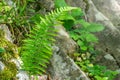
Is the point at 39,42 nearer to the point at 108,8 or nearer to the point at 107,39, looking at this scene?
the point at 107,39

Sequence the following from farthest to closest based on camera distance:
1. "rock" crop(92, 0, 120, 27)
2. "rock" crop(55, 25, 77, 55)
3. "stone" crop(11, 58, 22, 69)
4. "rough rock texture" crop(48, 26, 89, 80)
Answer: "rock" crop(92, 0, 120, 27)
"rock" crop(55, 25, 77, 55)
"rough rock texture" crop(48, 26, 89, 80)
"stone" crop(11, 58, 22, 69)

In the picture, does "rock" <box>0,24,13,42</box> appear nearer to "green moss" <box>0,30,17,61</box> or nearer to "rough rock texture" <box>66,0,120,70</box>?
"green moss" <box>0,30,17,61</box>

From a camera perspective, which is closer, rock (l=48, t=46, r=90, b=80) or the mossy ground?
the mossy ground

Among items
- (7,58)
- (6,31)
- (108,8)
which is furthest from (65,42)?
(108,8)

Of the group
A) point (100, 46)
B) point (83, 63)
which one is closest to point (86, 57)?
point (83, 63)

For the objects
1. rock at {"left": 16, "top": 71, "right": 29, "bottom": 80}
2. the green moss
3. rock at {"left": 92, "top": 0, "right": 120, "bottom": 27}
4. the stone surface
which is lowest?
the stone surface

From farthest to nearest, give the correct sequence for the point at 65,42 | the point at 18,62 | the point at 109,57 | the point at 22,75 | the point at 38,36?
the point at 109,57
the point at 65,42
the point at 18,62
the point at 22,75
the point at 38,36

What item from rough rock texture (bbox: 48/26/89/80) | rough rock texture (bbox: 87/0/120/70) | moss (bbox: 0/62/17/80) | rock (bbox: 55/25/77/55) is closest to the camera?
moss (bbox: 0/62/17/80)

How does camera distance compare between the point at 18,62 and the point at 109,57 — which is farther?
the point at 109,57

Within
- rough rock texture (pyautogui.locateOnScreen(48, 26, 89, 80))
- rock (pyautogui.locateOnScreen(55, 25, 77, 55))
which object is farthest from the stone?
rock (pyautogui.locateOnScreen(55, 25, 77, 55))
